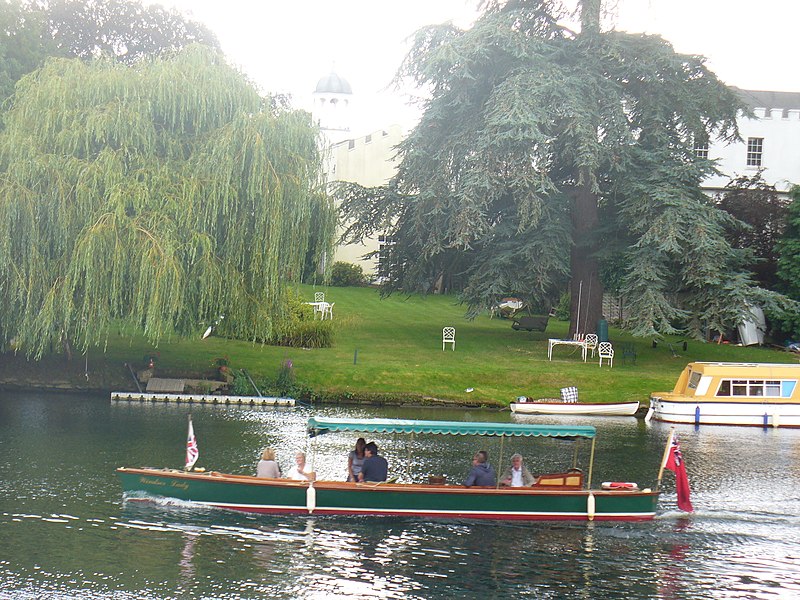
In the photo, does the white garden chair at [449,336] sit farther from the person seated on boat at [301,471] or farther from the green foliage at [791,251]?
the person seated on boat at [301,471]

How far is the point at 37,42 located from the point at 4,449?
3073 cm

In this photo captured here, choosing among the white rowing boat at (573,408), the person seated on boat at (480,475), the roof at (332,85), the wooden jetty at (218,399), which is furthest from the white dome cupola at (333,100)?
the person seated on boat at (480,475)

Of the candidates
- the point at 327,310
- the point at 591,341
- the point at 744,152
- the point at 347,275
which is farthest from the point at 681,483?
the point at 347,275

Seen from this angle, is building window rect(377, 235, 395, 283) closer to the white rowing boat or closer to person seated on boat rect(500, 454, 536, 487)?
the white rowing boat

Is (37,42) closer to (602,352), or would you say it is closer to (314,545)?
(602,352)

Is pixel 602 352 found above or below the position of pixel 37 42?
below

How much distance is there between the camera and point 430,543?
22312 millimetres

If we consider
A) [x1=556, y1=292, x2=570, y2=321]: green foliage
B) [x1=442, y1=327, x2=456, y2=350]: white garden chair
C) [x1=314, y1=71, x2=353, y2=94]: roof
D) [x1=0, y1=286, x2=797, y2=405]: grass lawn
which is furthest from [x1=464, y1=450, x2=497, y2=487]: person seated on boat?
[x1=314, y1=71, x2=353, y2=94]: roof

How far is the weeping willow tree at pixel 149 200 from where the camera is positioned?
3572 centimetres

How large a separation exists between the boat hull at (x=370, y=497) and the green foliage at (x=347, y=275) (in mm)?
54852

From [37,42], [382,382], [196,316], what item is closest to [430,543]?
[196,316]

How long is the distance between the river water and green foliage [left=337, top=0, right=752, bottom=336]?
17132 millimetres

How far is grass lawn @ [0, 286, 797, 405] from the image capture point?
4334cm

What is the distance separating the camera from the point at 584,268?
180 feet
